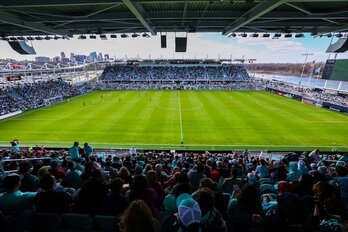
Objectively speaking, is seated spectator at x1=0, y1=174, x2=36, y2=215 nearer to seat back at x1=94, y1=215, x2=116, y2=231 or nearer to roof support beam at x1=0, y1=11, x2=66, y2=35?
seat back at x1=94, y1=215, x2=116, y2=231

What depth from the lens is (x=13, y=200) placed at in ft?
14.3

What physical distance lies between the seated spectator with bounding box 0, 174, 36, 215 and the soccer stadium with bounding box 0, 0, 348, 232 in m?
0.02

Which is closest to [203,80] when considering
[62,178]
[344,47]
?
[344,47]

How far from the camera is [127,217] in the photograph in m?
2.25

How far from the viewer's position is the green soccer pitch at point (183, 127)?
73.8 feet

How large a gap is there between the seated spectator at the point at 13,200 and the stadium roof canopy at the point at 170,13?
601 cm

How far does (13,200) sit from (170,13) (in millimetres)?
9661

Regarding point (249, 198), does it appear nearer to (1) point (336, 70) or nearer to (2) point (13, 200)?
(2) point (13, 200)

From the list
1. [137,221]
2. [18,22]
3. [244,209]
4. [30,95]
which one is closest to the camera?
[137,221]

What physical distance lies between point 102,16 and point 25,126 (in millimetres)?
23410

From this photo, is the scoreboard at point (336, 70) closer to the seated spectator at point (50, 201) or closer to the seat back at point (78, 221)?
the seat back at point (78, 221)

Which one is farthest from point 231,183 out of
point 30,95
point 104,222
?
point 30,95

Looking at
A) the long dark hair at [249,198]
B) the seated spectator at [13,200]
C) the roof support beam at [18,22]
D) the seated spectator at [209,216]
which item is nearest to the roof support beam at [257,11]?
the long dark hair at [249,198]

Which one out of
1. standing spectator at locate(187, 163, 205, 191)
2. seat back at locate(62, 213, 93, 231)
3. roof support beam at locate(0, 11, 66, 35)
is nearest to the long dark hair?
seat back at locate(62, 213, 93, 231)
